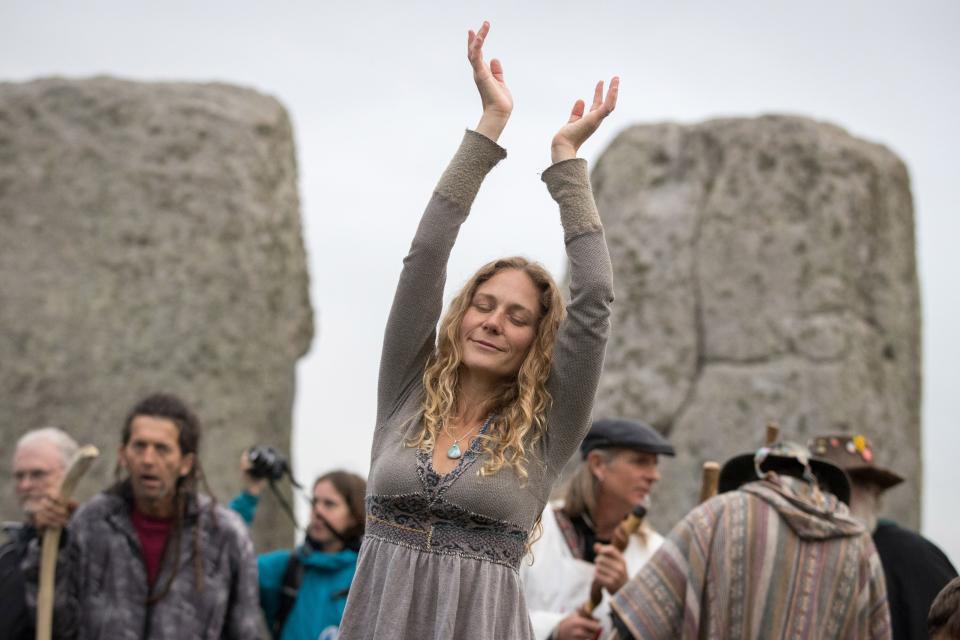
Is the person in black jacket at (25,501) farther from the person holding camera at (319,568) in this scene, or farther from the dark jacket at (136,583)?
the person holding camera at (319,568)

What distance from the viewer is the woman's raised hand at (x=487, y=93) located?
10.8 feet

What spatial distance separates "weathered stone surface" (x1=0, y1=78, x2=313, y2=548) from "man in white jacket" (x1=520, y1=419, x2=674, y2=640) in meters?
3.82

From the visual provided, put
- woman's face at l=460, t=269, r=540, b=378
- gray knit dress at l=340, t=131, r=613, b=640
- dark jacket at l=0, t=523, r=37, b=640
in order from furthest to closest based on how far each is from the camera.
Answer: dark jacket at l=0, t=523, r=37, b=640 → woman's face at l=460, t=269, r=540, b=378 → gray knit dress at l=340, t=131, r=613, b=640

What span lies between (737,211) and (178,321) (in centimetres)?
366

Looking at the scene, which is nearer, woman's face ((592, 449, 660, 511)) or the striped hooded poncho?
the striped hooded poncho

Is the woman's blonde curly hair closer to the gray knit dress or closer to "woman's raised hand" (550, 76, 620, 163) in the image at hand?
the gray knit dress

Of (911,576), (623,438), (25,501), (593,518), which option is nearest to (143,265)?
(25,501)

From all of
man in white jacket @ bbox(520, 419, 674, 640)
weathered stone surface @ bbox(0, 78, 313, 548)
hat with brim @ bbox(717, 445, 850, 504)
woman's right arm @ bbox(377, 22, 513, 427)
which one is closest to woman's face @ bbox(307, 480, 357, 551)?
man in white jacket @ bbox(520, 419, 674, 640)

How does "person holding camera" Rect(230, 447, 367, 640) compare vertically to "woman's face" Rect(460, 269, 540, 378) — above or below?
below

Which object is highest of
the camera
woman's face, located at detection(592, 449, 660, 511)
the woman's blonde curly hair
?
the woman's blonde curly hair

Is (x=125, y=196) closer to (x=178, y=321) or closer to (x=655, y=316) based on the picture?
(x=178, y=321)

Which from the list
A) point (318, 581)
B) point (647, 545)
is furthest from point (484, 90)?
point (318, 581)

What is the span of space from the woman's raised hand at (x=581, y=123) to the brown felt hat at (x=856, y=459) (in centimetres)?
246

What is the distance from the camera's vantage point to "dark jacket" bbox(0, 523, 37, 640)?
4.93 meters
